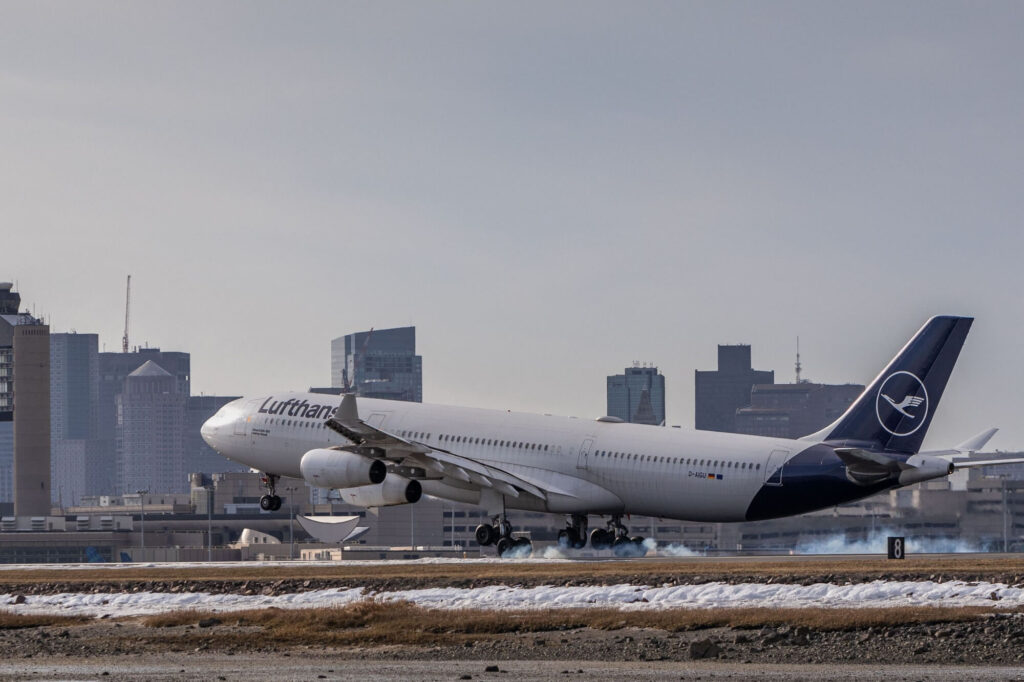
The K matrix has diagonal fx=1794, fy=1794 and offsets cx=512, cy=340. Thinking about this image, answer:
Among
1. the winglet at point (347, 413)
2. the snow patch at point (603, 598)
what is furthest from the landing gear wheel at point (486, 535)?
the snow patch at point (603, 598)

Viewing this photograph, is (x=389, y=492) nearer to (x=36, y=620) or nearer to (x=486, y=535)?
(x=486, y=535)

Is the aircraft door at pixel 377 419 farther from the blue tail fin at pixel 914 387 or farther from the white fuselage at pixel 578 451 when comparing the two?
the blue tail fin at pixel 914 387

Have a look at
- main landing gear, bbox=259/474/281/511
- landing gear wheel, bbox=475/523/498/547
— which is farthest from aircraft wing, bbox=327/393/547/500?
main landing gear, bbox=259/474/281/511

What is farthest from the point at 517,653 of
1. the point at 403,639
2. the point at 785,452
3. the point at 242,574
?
the point at 785,452

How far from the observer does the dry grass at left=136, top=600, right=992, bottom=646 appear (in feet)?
126

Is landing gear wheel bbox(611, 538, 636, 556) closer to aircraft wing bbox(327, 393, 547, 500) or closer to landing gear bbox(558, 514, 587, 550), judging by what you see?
landing gear bbox(558, 514, 587, 550)

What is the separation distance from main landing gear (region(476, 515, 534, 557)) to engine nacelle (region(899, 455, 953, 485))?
14.9m

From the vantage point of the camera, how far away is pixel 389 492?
7012 centimetres

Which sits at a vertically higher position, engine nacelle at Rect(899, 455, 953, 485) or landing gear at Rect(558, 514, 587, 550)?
engine nacelle at Rect(899, 455, 953, 485)

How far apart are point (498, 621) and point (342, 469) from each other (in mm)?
28859

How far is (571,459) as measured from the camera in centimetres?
7094

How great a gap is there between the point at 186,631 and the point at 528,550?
29719 mm

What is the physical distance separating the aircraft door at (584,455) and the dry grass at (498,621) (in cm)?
2752

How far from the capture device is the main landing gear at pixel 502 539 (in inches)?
2753
